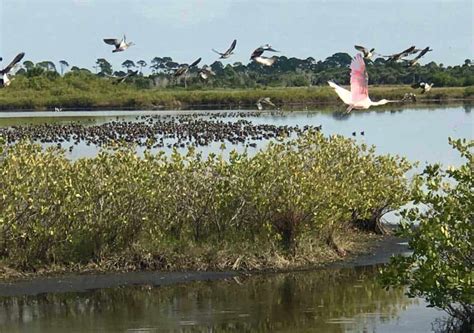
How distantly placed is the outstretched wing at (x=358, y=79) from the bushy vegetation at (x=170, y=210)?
7.53m

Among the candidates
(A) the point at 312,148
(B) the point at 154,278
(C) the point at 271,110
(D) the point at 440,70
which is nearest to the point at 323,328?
(B) the point at 154,278

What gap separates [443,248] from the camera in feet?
39.2


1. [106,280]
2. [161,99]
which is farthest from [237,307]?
[161,99]

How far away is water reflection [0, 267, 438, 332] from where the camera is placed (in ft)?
47.4

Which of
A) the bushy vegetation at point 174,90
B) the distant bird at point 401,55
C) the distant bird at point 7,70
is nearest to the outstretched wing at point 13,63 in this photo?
the distant bird at point 7,70

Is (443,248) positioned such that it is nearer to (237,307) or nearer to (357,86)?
(357,86)

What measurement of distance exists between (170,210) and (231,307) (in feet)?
10.4

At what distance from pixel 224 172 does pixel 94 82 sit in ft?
308

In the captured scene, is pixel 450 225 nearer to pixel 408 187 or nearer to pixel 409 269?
pixel 409 269

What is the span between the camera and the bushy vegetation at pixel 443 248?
38.0ft

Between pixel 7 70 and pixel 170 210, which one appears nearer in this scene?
pixel 7 70

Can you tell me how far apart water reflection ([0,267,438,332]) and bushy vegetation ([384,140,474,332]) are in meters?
2.05

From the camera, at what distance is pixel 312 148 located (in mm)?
19953

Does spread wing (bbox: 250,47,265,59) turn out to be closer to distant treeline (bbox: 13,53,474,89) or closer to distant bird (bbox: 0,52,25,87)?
distant bird (bbox: 0,52,25,87)
